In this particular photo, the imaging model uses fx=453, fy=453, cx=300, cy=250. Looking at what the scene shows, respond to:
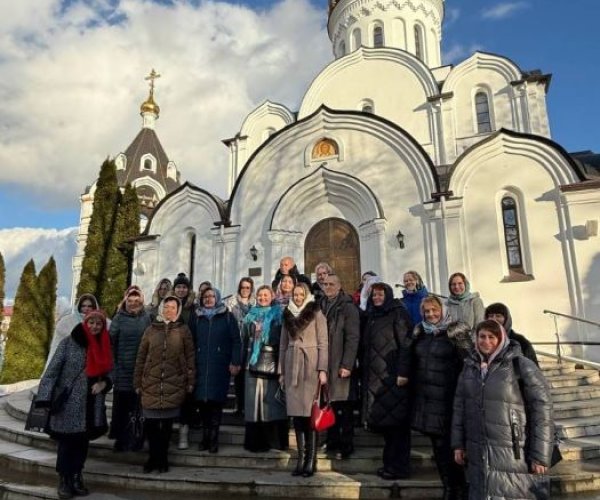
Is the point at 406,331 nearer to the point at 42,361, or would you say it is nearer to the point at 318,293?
the point at 318,293

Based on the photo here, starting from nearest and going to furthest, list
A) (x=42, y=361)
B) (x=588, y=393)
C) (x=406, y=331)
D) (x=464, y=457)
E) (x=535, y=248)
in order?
(x=464, y=457) → (x=406, y=331) → (x=588, y=393) → (x=535, y=248) → (x=42, y=361)

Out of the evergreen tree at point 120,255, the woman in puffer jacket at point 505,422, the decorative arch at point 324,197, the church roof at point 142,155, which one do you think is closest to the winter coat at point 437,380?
the woman in puffer jacket at point 505,422

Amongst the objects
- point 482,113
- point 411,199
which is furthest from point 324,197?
point 482,113

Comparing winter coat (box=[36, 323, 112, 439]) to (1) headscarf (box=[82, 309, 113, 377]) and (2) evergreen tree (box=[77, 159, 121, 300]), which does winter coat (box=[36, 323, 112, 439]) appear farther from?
(2) evergreen tree (box=[77, 159, 121, 300])

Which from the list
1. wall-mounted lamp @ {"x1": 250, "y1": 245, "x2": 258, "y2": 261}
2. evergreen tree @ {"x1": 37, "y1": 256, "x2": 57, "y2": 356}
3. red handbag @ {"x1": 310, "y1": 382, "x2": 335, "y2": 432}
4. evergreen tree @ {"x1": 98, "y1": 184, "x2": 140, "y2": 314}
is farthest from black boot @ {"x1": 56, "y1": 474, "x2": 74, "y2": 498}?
evergreen tree @ {"x1": 37, "y1": 256, "x2": 57, "y2": 356}

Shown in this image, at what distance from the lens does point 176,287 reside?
5609 millimetres

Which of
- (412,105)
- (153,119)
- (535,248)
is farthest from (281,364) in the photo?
(153,119)

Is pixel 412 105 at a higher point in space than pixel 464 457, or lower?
higher

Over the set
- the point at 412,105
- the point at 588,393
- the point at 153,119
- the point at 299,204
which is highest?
the point at 153,119

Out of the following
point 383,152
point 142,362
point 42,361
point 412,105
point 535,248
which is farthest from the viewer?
point 42,361

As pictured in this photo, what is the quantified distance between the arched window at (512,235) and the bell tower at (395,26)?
34.4 feet

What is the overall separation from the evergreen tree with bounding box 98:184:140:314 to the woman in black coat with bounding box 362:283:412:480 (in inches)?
485

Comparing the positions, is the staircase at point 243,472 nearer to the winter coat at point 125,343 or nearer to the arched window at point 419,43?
the winter coat at point 125,343

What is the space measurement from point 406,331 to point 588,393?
13.9 feet
